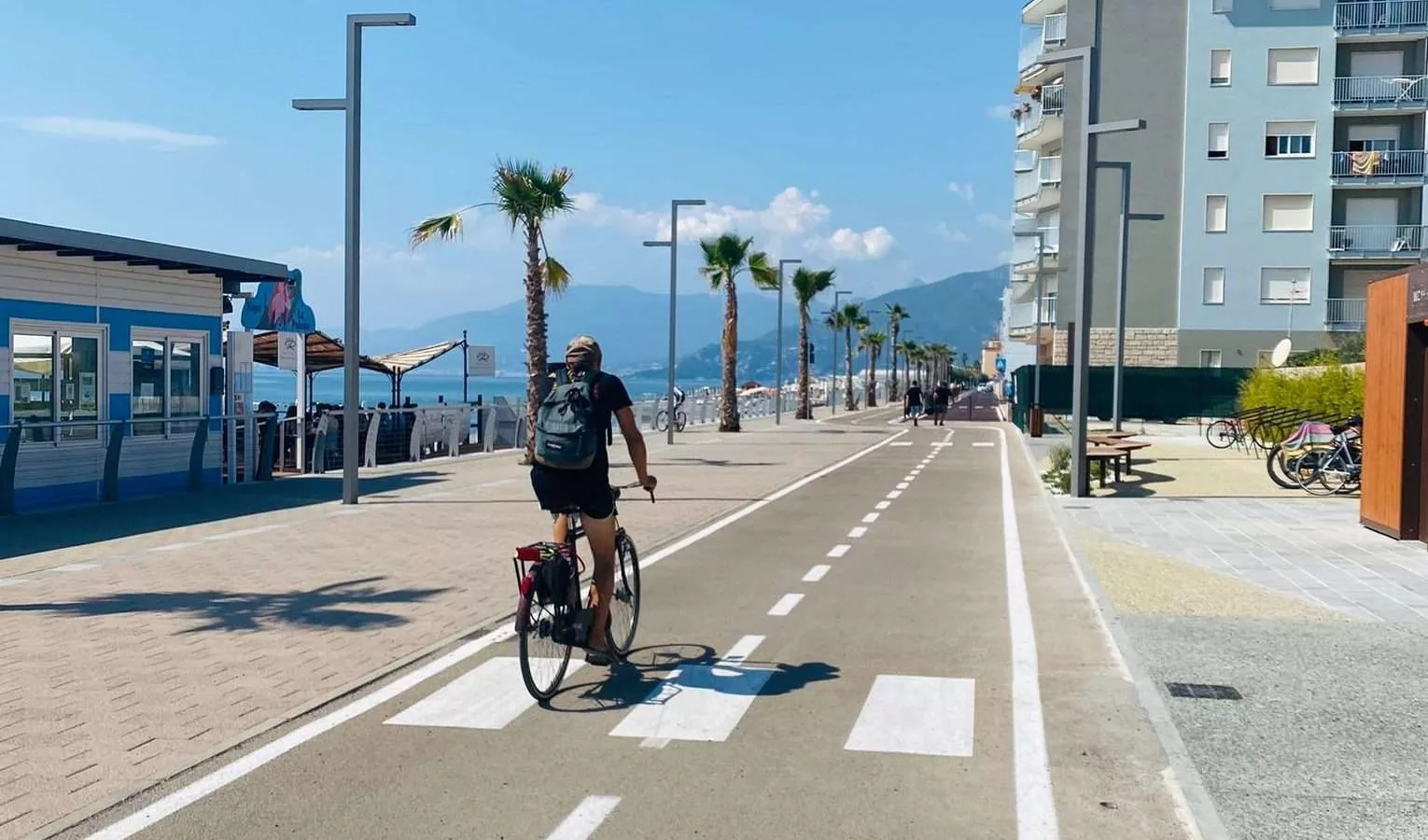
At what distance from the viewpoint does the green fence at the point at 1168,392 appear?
156 ft

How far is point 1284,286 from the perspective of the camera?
5062 centimetres

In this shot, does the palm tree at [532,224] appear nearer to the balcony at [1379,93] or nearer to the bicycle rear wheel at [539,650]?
the bicycle rear wheel at [539,650]

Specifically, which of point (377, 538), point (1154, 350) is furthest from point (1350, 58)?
point (377, 538)

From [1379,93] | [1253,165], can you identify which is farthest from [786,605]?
[1379,93]

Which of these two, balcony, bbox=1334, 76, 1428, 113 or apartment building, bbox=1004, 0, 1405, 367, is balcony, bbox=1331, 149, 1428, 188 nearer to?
apartment building, bbox=1004, 0, 1405, 367

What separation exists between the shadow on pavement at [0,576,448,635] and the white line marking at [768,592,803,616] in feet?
8.09

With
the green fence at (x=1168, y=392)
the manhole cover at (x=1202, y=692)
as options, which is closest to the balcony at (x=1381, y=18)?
the green fence at (x=1168, y=392)

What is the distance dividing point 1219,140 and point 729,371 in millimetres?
22251

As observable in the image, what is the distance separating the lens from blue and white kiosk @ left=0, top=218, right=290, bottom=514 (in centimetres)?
1557

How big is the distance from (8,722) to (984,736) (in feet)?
14.3

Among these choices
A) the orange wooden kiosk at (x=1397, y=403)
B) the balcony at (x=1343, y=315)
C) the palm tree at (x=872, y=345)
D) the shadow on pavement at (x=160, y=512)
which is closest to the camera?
the orange wooden kiosk at (x=1397, y=403)

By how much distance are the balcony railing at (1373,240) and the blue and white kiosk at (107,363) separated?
4247cm

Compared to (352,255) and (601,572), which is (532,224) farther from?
(601,572)

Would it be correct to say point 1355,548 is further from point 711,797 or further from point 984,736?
point 711,797
